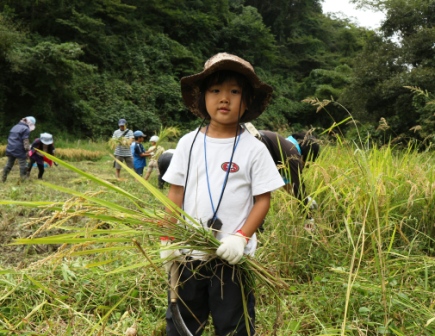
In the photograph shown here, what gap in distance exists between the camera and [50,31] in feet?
72.9

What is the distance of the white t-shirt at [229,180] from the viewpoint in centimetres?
170

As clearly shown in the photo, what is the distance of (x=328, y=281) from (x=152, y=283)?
3.58ft

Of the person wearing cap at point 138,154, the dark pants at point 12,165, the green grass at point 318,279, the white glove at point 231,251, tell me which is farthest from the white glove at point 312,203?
the dark pants at point 12,165

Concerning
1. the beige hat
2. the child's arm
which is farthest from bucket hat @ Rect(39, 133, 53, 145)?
the child's arm

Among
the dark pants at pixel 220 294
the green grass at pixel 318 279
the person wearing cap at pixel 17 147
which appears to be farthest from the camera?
the person wearing cap at pixel 17 147

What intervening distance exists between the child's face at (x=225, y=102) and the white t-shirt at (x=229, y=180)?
92mm

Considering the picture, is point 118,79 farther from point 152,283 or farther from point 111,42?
point 152,283

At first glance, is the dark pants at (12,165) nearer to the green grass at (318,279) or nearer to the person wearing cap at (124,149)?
the person wearing cap at (124,149)

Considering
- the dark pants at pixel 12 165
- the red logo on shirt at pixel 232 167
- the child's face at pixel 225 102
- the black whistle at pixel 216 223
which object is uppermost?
the child's face at pixel 225 102

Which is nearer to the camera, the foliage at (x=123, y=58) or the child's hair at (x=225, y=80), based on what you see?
the child's hair at (x=225, y=80)

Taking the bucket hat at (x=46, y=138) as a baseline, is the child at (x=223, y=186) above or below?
above

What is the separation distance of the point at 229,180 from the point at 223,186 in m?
0.04

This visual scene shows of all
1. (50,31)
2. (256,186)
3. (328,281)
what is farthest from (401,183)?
(50,31)

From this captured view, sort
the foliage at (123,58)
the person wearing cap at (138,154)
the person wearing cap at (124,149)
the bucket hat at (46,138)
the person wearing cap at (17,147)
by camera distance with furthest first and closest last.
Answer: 1. the foliage at (123,58)
2. the person wearing cap at (124,149)
3. the person wearing cap at (138,154)
4. the bucket hat at (46,138)
5. the person wearing cap at (17,147)
